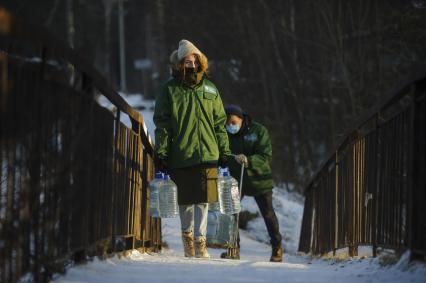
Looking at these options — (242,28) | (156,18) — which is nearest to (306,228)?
(242,28)

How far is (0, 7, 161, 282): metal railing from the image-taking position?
4.13m

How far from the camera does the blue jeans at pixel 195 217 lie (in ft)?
25.0

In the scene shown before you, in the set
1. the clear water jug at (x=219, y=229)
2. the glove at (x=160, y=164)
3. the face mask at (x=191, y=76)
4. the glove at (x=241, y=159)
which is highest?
the face mask at (x=191, y=76)

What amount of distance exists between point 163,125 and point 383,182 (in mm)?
1742

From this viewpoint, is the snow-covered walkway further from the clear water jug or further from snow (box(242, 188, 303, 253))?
snow (box(242, 188, 303, 253))

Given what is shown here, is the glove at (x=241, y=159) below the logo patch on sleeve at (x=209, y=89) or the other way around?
below

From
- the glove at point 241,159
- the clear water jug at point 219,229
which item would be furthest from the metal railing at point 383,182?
the clear water jug at point 219,229

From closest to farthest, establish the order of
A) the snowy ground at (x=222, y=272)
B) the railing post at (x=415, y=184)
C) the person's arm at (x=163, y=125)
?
the snowy ground at (x=222, y=272)
the railing post at (x=415, y=184)
the person's arm at (x=163, y=125)

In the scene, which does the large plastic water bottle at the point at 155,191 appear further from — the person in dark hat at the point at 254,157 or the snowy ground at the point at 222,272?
the person in dark hat at the point at 254,157

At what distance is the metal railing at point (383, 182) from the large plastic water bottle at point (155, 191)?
1.62 meters

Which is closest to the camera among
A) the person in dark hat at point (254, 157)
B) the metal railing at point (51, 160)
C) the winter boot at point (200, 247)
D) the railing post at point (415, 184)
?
the metal railing at point (51, 160)

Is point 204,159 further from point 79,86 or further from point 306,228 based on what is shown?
point 306,228

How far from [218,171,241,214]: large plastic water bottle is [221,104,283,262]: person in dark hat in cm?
72

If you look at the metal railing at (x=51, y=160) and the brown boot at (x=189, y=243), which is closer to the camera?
the metal railing at (x=51, y=160)
